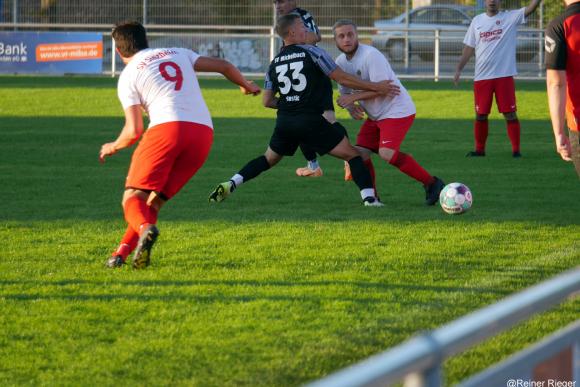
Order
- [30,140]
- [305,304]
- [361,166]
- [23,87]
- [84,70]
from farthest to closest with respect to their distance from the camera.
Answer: [84,70], [23,87], [30,140], [361,166], [305,304]

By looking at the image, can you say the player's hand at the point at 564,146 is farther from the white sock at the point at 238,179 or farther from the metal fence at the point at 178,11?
the metal fence at the point at 178,11

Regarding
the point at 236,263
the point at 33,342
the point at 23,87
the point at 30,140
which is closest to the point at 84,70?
the point at 23,87

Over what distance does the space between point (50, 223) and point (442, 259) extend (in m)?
3.45

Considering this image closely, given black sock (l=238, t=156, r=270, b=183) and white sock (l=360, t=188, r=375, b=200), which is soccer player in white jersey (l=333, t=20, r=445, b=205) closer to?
white sock (l=360, t=188, r=375, b=200)

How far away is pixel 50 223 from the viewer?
8633mm

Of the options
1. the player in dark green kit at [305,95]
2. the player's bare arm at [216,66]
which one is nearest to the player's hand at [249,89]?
the player's bare arm at [216,66]

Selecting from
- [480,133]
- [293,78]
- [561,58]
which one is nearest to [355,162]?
[293,78]

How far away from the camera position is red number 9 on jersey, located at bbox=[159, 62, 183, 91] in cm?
660

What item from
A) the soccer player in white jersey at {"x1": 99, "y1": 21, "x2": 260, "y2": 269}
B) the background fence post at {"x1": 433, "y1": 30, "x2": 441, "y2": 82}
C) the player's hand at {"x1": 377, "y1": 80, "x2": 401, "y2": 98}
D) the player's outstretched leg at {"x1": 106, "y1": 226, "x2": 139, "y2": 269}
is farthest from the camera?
the background fence post at {"x1": 433, "y1": 30, "x2": 441, "y2": 82}

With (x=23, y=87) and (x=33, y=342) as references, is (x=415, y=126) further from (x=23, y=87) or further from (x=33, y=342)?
(x=33, y=342)

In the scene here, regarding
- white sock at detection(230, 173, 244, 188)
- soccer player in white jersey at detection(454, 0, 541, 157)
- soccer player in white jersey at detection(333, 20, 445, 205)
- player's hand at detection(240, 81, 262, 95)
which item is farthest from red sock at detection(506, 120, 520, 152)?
player's hand at detection(240, 81, 262, 95)

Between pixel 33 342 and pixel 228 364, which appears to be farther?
pixel 33 342

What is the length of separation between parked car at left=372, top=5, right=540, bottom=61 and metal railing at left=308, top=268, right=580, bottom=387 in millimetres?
25378

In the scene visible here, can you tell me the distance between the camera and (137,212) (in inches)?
255
